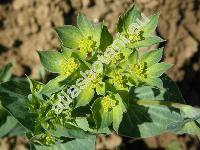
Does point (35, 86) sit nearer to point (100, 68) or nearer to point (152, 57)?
point (100, 68)

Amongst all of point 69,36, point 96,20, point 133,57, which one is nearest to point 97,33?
point 69,36

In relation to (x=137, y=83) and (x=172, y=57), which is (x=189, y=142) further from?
(x=137, y=83)

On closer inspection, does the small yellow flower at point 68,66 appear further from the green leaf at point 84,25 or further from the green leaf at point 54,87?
the green leaf at point 84,25

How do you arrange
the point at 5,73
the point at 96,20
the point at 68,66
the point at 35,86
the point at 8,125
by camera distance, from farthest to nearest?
the point at 96,20 < the point at 5,73 < the point at 8,125 < the point at 35,86 < the point at 68,66

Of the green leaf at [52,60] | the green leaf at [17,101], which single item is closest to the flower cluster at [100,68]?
the green leaf at [52,60]

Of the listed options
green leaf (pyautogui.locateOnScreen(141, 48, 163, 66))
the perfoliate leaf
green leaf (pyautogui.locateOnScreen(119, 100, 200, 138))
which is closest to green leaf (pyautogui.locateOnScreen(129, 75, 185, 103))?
green leaf (pyautogui.locateOnScreen(119, 100, 200, 138))

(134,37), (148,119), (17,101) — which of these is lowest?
(148,119)

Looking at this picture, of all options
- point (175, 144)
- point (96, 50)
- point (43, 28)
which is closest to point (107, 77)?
point (96, 50)

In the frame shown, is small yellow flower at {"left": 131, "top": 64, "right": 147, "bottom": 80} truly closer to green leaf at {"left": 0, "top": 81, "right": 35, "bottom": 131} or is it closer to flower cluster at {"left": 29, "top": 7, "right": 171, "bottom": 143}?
flower cluster at {"left": 29, "top": 7, "right": 171, "bottom": 143}
